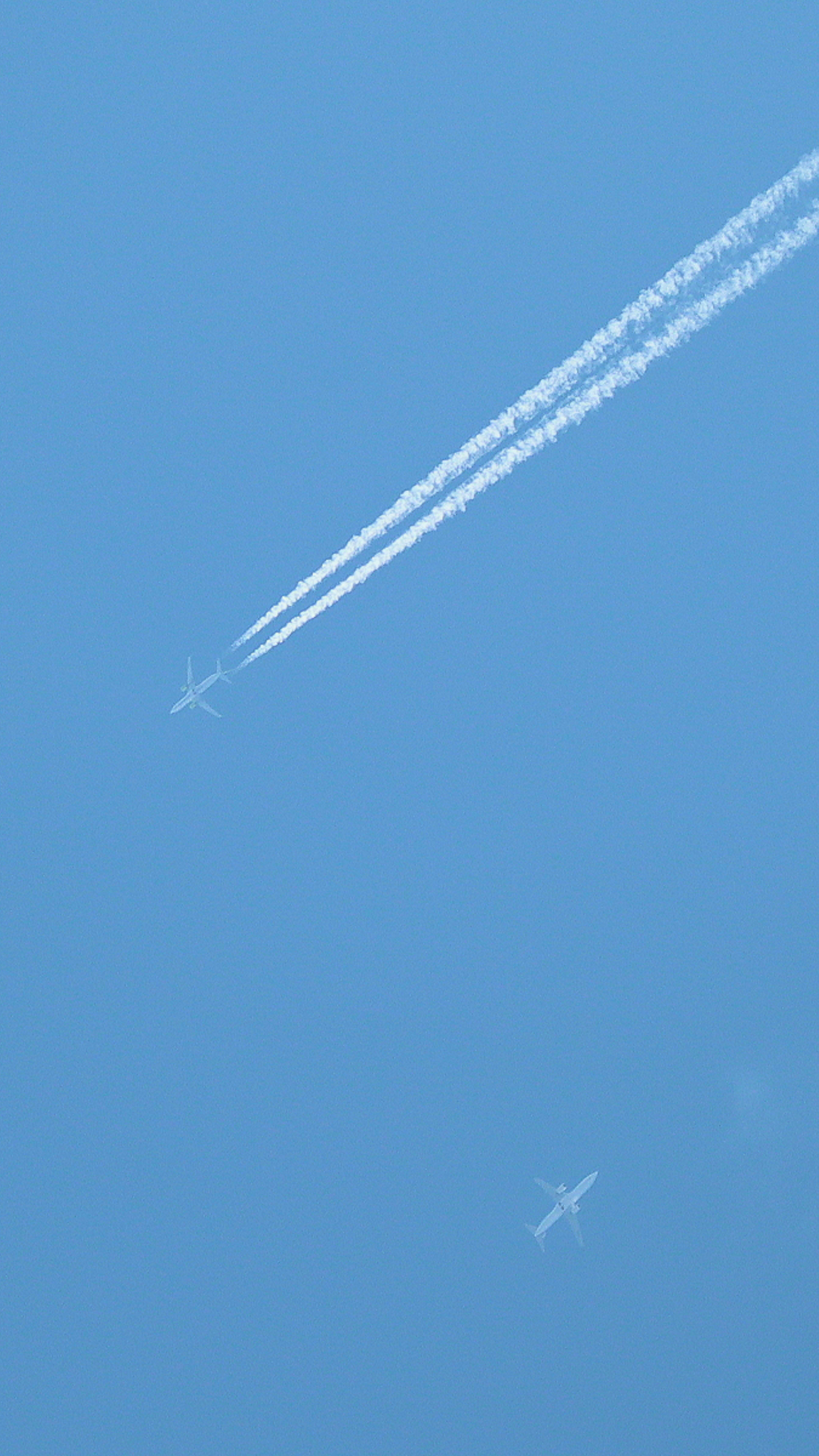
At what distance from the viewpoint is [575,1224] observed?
31.8m

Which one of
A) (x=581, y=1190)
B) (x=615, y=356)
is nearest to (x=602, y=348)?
(x=615, y=356)

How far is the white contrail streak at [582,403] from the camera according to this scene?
29.6 metres

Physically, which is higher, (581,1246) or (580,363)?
(580,363)

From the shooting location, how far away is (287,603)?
34281mm

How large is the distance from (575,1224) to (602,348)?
13.1 meters

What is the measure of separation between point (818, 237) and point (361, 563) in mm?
8921

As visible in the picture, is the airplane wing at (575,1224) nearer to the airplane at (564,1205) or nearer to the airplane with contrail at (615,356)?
the airplane at (564,1205)

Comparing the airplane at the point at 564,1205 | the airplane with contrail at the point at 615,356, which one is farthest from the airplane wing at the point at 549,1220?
the airplane with contrail at the point at 615,356

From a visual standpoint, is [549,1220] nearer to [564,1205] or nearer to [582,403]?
[564,1205]

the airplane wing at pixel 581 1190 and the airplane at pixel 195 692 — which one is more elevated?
the airplane at pixel 195 692

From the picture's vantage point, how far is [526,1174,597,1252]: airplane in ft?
104

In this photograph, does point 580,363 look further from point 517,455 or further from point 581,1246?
point 581,1246

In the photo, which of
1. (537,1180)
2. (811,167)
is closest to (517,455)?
(811,167)

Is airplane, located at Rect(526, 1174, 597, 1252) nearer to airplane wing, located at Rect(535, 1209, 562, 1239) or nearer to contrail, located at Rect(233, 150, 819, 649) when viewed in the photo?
airplane wing, located at Rect(535, 1209, 562, 1239)
